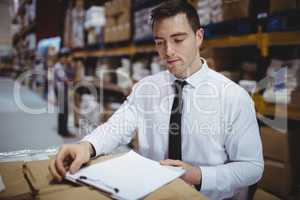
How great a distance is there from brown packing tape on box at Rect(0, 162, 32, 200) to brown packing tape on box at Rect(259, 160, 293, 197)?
3.79 ft

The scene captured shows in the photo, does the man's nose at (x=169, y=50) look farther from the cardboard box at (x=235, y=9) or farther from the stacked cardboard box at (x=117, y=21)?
the stacked cardboard box at (x=117, y=21)

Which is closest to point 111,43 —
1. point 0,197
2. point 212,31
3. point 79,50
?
point 79,50

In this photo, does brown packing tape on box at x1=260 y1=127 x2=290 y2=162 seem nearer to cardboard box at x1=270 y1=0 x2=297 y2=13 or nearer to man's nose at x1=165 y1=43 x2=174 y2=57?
cardboard box at x1=270 y1=0 x2=297 y2=13

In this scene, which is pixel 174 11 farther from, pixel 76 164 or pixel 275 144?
pixel 275 144

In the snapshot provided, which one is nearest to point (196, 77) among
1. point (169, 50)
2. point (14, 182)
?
point (169, 50)

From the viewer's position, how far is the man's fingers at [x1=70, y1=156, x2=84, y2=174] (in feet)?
2.32

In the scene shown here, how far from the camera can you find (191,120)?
3.76ft

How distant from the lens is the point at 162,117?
1228 millimetres

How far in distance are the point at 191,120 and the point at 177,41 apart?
0.30 metres

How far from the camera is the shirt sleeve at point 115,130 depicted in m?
1.04

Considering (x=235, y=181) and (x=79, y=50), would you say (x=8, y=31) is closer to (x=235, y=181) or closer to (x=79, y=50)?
(x=79, y=50)

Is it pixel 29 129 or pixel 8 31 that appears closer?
pixel 29 129

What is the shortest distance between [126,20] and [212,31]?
48.7 inches

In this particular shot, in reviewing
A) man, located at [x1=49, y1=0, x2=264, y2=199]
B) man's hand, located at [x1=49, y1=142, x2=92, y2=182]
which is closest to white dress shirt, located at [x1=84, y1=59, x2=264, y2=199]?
man, located at [x1=49, y1=0, x2=264, y2=199]
